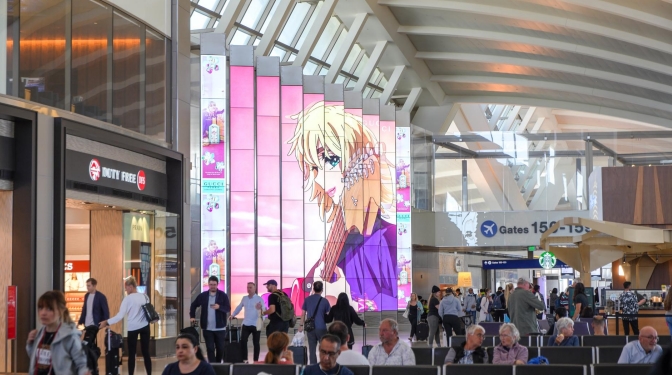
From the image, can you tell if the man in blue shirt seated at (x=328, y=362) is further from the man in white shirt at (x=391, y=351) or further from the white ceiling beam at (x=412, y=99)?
the white ceiling beam at (x=412, y=99)

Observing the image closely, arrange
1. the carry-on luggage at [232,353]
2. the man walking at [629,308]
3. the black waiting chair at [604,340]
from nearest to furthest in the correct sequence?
the black waiting chair at [604,340] < the carry-on luggage at [232,353] < the man walking at [629,308]

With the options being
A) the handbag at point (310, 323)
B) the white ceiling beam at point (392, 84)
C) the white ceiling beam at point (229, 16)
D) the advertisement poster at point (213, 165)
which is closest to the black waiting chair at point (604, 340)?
the handbag at point (310, 323)

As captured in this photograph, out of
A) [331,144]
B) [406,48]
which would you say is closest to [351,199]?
[331,144]

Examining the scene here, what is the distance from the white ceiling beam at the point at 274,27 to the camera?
91.7 ft

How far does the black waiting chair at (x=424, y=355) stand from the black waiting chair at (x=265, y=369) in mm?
2374

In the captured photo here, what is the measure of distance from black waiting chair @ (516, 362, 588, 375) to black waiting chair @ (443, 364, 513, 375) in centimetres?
9

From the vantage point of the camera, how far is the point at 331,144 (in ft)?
97.9

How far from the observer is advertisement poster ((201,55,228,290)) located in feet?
81.9

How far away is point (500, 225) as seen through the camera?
39.6m

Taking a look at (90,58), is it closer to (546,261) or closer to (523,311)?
(523,311)

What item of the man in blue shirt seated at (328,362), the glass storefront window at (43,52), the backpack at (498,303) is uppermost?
the glass storefront window at (43,52)

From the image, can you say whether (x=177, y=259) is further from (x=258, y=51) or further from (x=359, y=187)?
(x=359, y=187)

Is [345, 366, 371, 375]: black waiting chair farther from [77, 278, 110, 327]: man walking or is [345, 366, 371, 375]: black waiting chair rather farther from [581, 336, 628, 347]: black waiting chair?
[77, 278, 110, 327]: man walking

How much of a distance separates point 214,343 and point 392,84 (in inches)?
1002
